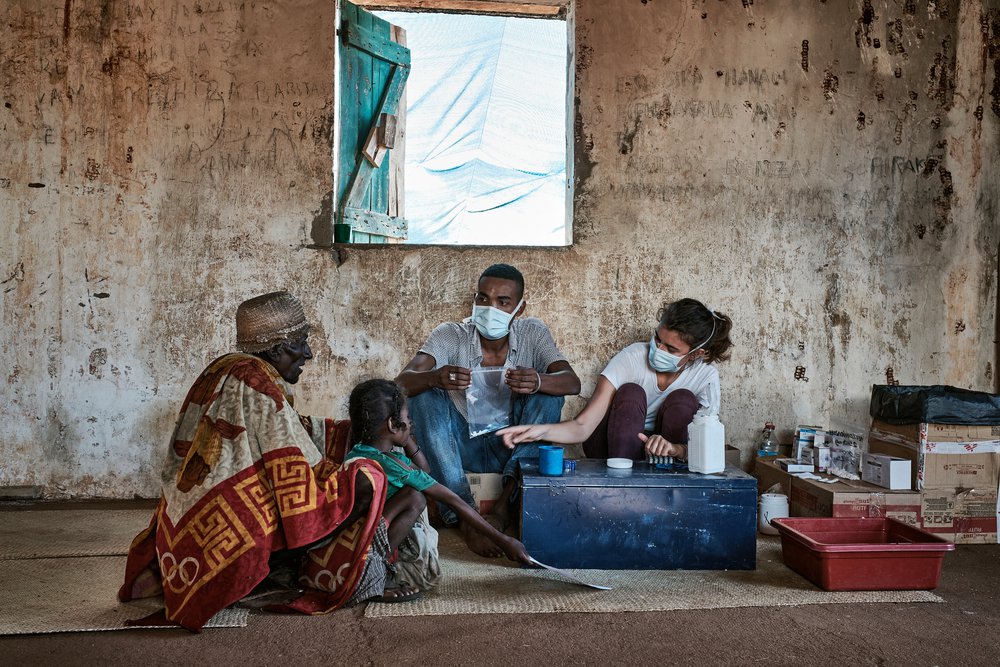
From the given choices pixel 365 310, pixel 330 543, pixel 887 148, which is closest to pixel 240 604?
pixel 330 543

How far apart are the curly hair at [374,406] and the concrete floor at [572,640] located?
0.58m

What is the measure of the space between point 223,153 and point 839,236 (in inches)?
138

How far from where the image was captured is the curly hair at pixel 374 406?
2.64 m

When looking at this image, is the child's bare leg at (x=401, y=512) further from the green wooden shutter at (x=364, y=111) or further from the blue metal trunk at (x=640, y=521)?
the green wooden shutter at (x=364, y=111)

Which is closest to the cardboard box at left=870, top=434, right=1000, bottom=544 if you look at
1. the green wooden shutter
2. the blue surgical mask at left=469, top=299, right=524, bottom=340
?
the blue surgical mask at left=469, top=299, right=524, bottom=340

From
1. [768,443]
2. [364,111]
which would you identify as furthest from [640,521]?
[364,111]

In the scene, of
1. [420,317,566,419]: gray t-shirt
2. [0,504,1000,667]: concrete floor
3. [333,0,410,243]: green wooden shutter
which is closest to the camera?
[0,504,1000,667]: concrete floor

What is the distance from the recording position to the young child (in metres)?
2.57

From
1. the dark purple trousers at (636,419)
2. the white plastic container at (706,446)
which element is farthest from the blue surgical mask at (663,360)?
the white plastic container at (706,446)

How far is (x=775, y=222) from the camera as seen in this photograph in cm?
456

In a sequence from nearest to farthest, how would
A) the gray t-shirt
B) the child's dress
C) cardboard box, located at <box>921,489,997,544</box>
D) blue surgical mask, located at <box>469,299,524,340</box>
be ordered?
the child's dress < cardboard box, located at <box>921,489,997,544</box> < blue surgical mask, located at <box>469,299,524,340</box> < the gray t-shirt

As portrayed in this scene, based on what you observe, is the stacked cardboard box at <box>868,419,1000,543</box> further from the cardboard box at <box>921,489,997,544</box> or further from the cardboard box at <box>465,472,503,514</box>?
the cardboard box at <box>465,472,503,514</box>

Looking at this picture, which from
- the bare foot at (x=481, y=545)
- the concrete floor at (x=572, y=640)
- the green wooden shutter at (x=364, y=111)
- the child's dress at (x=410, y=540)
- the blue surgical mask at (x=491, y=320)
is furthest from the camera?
the green wooden shutter at (x=364, y=111)

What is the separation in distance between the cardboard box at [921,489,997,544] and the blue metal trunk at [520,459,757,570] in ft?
3.54
